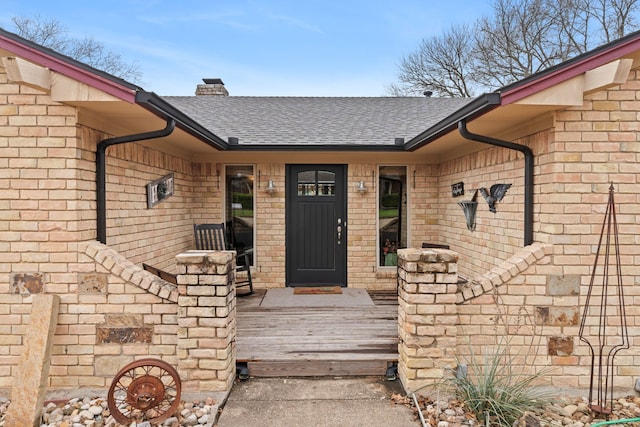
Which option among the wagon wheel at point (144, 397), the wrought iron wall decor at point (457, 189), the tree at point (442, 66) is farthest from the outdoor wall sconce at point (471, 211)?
the tree at point (442, 66)

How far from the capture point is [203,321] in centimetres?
284

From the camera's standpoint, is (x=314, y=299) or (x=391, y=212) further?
(x=391, y=212)

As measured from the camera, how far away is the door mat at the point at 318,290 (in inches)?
212

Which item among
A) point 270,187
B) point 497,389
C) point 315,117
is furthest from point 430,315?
point 315,117

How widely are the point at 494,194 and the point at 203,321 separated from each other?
3.02 m

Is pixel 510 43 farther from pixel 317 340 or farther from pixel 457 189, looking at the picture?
pixel 317 340

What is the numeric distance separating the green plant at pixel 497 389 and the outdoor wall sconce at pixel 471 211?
1860 mm

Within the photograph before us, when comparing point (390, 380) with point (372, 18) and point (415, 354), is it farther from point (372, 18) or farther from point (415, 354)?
point (372, 18)

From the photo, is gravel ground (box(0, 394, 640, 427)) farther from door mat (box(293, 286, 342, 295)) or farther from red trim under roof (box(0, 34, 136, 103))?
door mat (box(293, 286, 342, 295))

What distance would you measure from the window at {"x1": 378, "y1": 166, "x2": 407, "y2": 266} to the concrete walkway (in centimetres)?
295

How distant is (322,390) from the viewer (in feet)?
9.73

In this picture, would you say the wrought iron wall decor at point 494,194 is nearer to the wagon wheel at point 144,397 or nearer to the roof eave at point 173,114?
the roof eave at point 173,114

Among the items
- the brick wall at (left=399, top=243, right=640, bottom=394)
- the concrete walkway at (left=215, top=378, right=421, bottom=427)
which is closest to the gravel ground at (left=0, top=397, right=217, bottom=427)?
the concrete walkway at (left=215, top=378, right=421, bottom=427)

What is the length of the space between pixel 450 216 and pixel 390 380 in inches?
111
